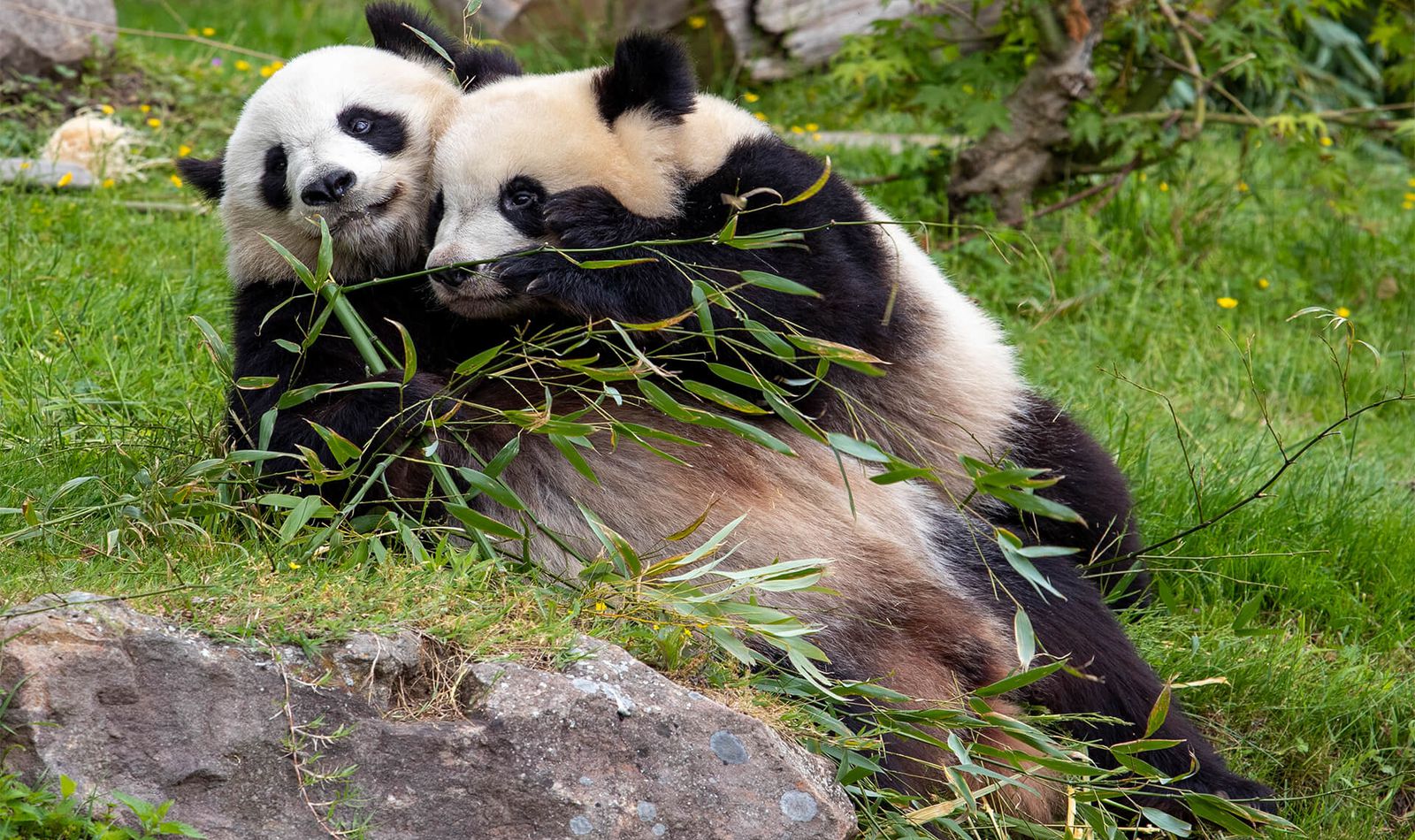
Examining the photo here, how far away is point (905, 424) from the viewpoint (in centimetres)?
331

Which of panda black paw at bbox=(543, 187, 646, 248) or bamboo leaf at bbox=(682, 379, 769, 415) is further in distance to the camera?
panda black paw at bbox=(543, 187, 646, 248)

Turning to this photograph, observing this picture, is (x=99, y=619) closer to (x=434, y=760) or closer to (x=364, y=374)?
(x=434, y=760)

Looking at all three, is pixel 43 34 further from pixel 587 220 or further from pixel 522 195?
pixel 587 220

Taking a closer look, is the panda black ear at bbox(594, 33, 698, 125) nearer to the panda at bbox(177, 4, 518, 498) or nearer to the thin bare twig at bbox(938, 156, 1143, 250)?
the panda at bbox(177, 4, 518, 498)

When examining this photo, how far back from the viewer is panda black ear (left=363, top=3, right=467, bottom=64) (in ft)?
11.9

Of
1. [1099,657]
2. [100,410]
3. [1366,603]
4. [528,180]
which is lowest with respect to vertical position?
[1366,603]

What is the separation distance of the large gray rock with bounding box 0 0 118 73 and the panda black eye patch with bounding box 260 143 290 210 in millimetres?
3597

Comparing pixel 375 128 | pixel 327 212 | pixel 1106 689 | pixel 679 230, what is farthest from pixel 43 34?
pixel 1106 689

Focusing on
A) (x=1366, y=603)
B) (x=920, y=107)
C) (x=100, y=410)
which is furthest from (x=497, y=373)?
(x=920, y=107)

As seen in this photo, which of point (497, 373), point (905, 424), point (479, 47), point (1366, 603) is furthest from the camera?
point (1366, 603)

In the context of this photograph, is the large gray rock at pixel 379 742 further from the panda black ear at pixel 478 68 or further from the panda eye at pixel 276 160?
the panda black ear at pixel 478 68

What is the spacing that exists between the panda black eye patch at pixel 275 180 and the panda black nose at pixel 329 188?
5.3 inches

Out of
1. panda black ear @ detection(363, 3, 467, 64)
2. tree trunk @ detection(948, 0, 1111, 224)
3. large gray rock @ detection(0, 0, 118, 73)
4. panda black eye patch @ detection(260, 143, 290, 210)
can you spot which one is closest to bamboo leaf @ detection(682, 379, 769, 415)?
panda black eye patch @ detection(260, 143, 290, 210)

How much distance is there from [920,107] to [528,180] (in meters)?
3.42
